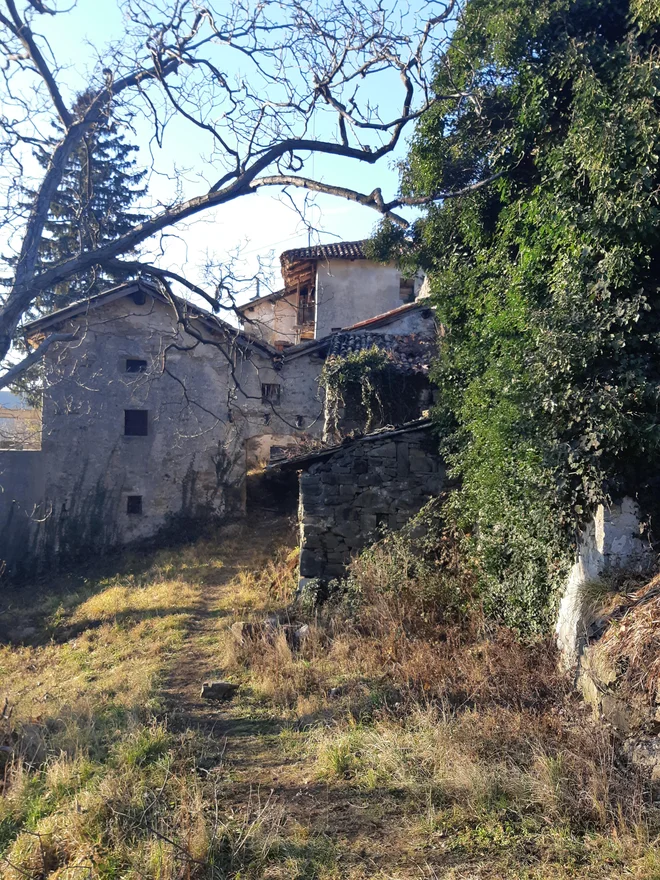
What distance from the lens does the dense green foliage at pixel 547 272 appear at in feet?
19.4

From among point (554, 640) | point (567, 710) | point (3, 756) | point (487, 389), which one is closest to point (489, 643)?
point (554, 640)

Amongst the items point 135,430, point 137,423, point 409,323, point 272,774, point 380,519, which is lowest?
point 272,774

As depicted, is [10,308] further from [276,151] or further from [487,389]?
[487,389]

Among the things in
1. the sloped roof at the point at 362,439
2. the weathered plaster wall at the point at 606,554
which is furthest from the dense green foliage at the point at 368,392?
the weathered plaster wall at the point at 606,554

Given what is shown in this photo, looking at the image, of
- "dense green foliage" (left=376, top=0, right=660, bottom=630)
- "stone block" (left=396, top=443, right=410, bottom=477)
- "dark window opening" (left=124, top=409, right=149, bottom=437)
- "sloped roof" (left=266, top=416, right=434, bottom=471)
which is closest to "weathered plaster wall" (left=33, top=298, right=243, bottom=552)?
"dark window opening" (left=124, top=409, right=149, bottom=437)

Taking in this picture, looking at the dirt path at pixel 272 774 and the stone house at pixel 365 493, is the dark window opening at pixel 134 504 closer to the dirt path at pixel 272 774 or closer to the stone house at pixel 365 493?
the dirt path at pixel 272 774

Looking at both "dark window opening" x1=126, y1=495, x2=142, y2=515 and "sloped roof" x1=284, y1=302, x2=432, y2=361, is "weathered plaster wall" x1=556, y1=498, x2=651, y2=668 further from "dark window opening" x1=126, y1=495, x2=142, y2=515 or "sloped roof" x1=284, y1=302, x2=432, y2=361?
"dark window opening" x1=126, y1=495, x2=142, y2=515

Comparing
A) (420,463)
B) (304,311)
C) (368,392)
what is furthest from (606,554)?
(304,311)

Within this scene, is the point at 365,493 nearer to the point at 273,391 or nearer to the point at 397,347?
the point at 397,347

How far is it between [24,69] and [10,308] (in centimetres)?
270

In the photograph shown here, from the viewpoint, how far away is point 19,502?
53.1 ft

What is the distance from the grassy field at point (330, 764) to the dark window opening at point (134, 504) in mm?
7909

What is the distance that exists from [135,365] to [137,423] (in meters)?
1.49

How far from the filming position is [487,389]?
8.04 metres
